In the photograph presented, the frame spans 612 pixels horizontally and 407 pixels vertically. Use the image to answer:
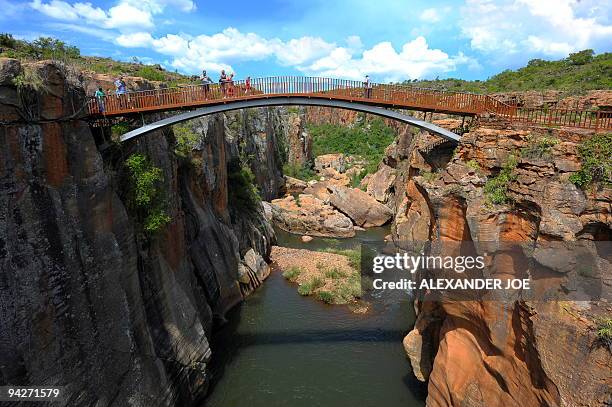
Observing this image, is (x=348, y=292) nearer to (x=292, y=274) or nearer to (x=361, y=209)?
(x=292, y=274)

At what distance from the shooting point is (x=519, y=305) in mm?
9727

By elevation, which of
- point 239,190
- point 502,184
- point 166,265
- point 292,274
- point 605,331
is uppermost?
point 502,184

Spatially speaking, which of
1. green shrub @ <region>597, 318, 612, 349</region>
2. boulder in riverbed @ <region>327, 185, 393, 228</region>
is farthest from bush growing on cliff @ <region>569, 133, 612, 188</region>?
boulder in riverbed @ <region>327, 185, 393, 228</region>

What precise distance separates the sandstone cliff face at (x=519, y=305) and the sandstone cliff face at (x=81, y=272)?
8.96 meters

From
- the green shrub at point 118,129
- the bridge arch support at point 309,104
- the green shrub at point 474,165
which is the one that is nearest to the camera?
the green shrub at point 474,165

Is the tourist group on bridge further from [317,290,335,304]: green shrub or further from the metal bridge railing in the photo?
[317,290,335,304]: green shrub

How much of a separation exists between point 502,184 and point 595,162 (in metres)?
2.21

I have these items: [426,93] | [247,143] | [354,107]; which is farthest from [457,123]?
[247,143]

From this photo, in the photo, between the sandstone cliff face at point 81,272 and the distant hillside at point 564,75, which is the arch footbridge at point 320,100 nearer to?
the sandstone cliff face at point 81,272

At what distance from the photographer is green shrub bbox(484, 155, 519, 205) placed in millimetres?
11000

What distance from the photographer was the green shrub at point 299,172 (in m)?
58.5

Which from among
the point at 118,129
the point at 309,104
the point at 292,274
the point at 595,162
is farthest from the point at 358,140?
the point at 595,162

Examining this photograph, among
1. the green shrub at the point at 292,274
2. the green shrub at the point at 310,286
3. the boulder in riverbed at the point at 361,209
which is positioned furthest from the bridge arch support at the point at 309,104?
the boulder in riverbed at the point at 361,209

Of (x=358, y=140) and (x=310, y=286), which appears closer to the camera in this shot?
(x=310, y=286)
